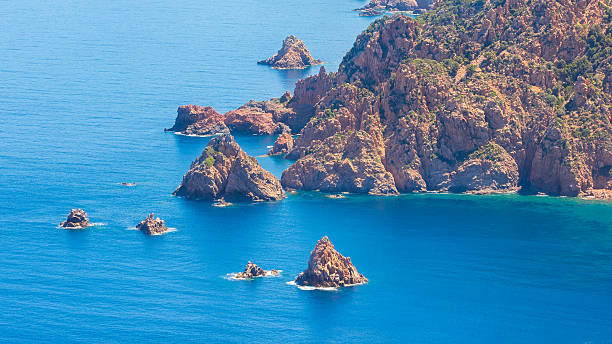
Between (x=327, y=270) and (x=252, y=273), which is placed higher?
(x=327, y=270)

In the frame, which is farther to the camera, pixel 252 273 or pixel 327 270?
pixel 252 273

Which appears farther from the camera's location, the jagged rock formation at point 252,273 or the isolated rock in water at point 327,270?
the jagged rock formation at point 252,273

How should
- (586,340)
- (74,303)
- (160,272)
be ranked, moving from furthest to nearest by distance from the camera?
(160,272), (74,303), (586,340)

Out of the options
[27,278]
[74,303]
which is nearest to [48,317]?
[74,303]

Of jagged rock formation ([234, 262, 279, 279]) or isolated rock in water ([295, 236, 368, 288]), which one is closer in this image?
isolated rock in water ([295, 236, 368, 288])

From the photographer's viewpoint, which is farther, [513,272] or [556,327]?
[513,272]

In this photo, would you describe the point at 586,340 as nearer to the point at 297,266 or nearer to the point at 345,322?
the point at 345,322

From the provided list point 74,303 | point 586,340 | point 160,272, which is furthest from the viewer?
point 160,272
